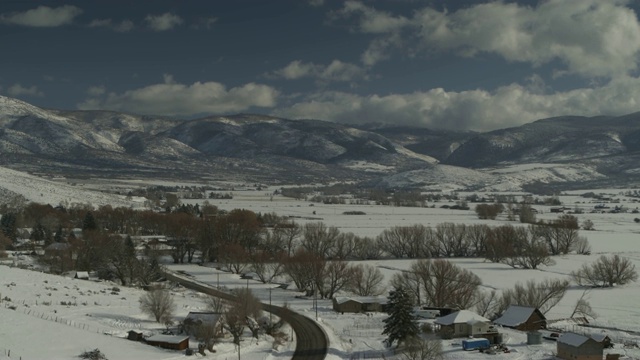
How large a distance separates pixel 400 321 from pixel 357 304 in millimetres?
15648

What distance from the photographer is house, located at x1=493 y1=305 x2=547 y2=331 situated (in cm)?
4916

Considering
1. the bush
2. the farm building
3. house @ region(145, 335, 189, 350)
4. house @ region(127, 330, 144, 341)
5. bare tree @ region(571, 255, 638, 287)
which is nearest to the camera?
the bush

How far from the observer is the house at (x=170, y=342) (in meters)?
37.0

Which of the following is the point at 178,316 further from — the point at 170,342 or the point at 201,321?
the point at 170,342

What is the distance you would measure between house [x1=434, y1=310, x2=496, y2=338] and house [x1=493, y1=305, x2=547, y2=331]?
12.5ft

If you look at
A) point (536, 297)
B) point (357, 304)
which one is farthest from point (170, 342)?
point (536, 297)

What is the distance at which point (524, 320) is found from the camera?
49.1 meters

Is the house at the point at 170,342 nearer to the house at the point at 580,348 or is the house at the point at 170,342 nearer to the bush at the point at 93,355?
the bush at the point at 93,355

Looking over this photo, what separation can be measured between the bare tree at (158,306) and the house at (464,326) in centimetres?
2128

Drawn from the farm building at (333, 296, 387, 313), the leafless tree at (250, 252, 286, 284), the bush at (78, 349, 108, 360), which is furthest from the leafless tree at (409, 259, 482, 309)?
the bush at (78, 349, 108, 360)

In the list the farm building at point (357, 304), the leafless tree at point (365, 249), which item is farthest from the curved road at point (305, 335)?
the leafless tree at point (365, 249)

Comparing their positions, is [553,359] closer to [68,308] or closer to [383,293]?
[383,293]

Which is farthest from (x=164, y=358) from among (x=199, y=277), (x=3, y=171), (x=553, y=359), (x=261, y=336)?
(x=3, y=171)

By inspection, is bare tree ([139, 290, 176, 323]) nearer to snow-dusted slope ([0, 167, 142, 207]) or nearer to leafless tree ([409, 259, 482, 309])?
leafless tree ([409, 259, 482, 309])
